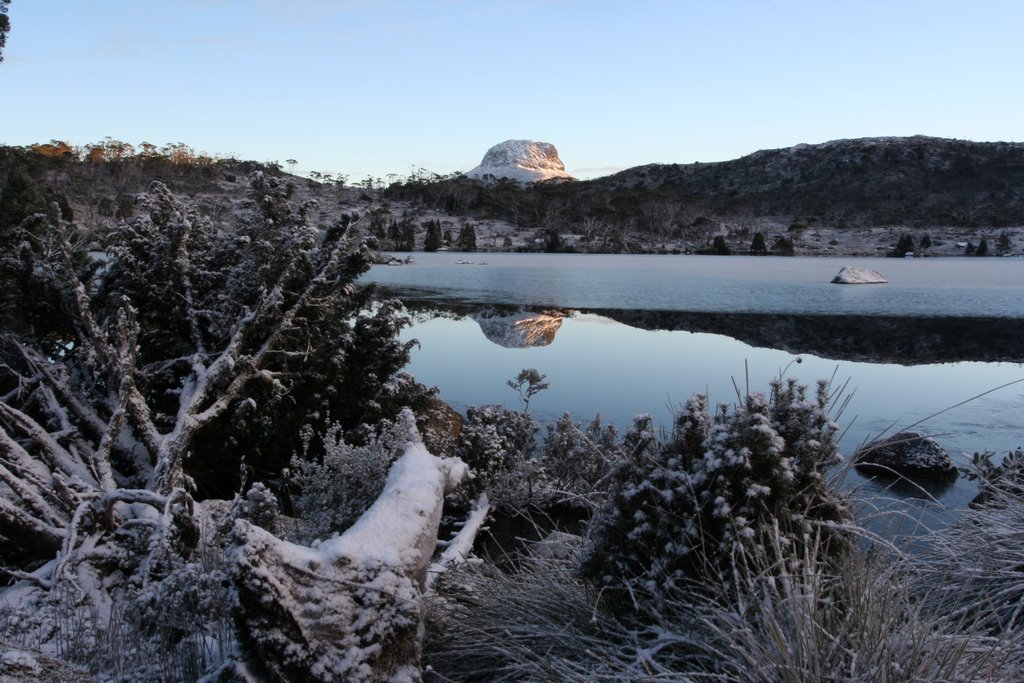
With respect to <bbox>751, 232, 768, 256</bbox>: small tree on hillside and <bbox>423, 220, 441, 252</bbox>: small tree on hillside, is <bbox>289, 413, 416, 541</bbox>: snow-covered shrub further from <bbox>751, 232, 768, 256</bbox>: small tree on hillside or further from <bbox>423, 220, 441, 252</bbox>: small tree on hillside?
<bbox>751, 232, 768, 256</bbox>: small tree on hillside

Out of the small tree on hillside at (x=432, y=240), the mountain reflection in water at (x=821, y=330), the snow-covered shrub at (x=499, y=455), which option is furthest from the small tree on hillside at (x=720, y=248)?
the snow-covered shrub at (x=499, y=455)

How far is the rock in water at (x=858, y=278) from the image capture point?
29328 millimetres

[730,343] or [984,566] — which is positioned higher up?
[984,566]

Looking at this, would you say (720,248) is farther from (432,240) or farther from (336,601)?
(336,601)

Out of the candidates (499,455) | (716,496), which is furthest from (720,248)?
(716,496)

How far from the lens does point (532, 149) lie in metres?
172

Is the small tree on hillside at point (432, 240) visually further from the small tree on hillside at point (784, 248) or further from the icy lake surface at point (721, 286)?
the small tree on hillside at point (784, 248)

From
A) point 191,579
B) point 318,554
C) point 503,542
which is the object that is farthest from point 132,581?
point 503,542

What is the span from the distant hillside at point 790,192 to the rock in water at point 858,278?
3103cm

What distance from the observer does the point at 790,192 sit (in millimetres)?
88562

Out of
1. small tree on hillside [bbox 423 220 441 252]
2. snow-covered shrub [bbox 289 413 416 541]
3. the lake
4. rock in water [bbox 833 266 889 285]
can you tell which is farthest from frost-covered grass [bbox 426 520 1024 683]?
small tree on hillside [bbox 423 220 441 252]

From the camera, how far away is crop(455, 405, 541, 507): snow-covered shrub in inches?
313

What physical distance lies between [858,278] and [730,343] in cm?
1601

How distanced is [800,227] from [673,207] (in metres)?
11.4
